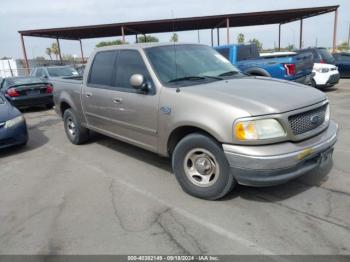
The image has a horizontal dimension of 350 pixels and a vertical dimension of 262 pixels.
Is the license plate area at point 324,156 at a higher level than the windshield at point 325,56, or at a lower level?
lower

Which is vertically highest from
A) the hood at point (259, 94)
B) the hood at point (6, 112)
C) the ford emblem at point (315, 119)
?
the hood at point (259, 94)

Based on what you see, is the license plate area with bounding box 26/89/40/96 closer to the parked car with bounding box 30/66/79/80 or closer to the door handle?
the parked car with bounding box 30/66/79/80

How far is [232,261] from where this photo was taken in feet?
9.11

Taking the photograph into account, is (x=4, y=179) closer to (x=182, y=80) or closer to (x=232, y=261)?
(x=182, y=80)

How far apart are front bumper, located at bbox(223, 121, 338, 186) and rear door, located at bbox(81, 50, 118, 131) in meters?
2.53

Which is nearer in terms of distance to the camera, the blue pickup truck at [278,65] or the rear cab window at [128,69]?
the rear cab window at [128,69]

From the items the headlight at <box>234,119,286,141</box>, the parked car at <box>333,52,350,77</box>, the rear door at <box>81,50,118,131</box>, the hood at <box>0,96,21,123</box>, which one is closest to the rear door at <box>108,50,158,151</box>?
the rear door at <box>81,50,118,131</box>

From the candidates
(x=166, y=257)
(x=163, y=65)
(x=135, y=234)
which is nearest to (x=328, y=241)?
(x=166, y=257)

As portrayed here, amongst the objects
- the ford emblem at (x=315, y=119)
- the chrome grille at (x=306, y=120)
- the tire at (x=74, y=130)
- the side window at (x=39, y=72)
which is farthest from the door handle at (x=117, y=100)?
the side window at (x=39, y=72)

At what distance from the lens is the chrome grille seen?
340 centimetres

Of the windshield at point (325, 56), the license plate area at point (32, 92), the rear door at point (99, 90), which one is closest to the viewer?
the rear door at point (99, 90)

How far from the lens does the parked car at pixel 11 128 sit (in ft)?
20.3

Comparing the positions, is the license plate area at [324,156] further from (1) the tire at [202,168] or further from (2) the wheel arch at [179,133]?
(2) the wheel arch at [179,133]

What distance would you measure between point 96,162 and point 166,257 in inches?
121
